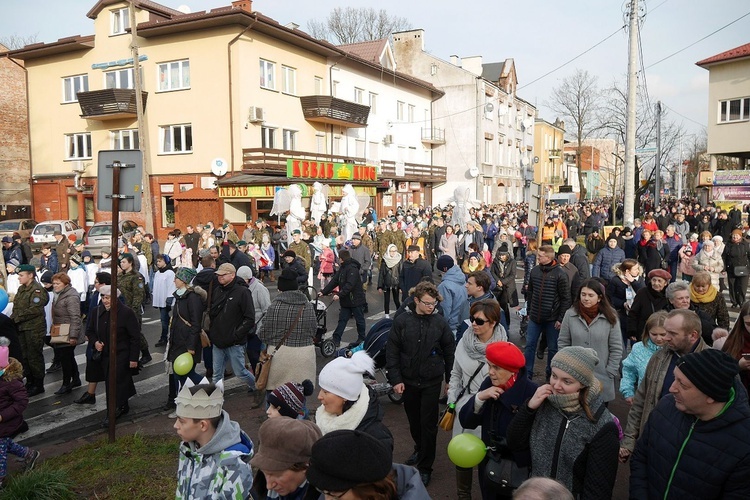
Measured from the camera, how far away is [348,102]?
112ft

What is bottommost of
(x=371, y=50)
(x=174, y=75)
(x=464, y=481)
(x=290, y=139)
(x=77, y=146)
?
(x=464, y=481)

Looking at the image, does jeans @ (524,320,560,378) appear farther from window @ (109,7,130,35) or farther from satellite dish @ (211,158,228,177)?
window @ (109,7,130,35)

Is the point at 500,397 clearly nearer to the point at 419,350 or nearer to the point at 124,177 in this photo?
the point at 419,350

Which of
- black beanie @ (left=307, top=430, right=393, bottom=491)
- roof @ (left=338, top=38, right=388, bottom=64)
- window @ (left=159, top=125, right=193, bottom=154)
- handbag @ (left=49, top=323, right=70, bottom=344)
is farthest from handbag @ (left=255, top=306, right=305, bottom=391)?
roof @ (left=338, top=38, right=388, bottom=64)

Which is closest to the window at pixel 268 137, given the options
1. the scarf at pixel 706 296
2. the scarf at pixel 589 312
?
the scarf at pixel 706 296

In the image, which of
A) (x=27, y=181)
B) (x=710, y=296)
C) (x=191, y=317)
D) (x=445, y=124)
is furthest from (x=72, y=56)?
(x=710, y=296)

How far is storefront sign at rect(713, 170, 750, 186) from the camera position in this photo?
3344 centimetres

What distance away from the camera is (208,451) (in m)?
3.34

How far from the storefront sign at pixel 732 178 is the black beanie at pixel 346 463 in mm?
37675

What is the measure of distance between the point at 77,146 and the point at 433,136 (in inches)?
1017

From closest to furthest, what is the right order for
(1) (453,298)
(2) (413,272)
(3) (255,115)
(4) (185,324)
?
(4) (185,324) < (1) (453,298) < (2) (413,272) < (3) (255,115)

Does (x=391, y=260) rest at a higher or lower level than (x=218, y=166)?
lower

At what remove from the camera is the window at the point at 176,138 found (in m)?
29.9

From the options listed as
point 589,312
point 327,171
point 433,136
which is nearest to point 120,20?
point 327,171
